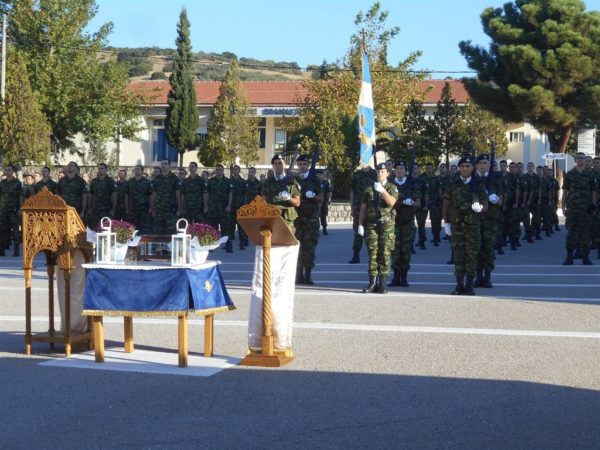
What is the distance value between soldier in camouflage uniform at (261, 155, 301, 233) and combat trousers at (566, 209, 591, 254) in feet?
22.1

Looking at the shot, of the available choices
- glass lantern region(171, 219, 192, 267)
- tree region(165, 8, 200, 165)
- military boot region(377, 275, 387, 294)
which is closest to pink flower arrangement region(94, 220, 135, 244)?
glass lantern region(171, 219, 192, 267)

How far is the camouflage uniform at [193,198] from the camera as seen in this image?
22953 mm

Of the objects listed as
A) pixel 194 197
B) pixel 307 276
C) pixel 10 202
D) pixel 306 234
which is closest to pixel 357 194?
pixel 194 197

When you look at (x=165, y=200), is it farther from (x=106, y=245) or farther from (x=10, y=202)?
(x=106, y=245)

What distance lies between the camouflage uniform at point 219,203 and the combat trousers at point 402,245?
8629mm

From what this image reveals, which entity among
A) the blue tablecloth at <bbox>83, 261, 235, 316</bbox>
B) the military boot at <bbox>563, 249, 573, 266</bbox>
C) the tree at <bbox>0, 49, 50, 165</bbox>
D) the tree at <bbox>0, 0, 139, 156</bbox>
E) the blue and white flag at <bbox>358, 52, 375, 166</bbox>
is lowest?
the military boot at <bbox>563, 249, 573, 266</bbox>

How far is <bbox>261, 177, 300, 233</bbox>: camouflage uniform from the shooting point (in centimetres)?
1422

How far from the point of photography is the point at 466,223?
1420cm

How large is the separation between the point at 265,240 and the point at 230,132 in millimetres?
49674

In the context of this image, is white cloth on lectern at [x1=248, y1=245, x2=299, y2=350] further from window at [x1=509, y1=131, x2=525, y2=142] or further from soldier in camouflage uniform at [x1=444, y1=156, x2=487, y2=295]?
window at [x1=509, y1=131, x2=525, y2=142]

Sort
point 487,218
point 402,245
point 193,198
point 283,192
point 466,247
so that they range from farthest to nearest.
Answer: point 193,198 < point 402,245 < point 487,218 < point 466,247 < point 283,192

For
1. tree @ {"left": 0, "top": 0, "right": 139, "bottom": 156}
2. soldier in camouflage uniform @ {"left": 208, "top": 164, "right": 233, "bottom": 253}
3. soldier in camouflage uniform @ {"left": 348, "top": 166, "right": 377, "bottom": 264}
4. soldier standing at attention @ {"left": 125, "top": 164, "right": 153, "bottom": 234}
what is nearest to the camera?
soldier in camouflage uniform @ {"left": 348, "top": 166, "right": 377, "bottom": 264}

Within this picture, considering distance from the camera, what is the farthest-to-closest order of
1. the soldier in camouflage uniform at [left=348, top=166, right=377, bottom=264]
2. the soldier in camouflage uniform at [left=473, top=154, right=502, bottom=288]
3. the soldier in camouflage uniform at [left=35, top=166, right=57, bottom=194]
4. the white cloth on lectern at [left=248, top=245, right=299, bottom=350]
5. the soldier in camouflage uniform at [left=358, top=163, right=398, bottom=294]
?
the soldier in camouflage uniform at [left=35, top=166, right=57, bottom=194] < the soldier in camouflage uniform at [left=348, top=166, right=377, bottom=264] < the soldier in camouflage uniform at [left=473, top=154, right=502, bottom=288] < the soldier in camouflage uniform at [left=358, top=163, right=398, bottom=294] < the white cloth on lectern at [left=248, top=245, right=299, bottom=350]

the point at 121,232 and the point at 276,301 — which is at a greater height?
the point at 121,232
